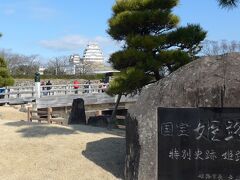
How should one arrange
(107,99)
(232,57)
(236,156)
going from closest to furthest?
(236,156)
(232,57)
(107,99)

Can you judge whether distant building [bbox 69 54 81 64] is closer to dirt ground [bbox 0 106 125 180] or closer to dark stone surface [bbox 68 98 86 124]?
dark stone surface [bbox 68 98 86 124]

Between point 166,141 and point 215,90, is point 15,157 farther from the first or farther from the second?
point 215,90

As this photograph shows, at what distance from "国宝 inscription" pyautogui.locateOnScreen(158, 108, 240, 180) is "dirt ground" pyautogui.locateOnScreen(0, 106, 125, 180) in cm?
147

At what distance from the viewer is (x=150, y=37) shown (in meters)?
14.4

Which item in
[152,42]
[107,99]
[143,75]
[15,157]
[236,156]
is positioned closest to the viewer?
[236,156]

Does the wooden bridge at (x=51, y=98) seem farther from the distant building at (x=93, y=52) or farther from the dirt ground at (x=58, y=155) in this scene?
the distant building at (x=93, y=52)

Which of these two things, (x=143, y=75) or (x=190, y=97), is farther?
(x=143, y=75)

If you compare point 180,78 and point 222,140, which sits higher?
point 180,78

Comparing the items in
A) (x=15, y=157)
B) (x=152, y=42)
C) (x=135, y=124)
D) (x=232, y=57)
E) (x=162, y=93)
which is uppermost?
(x=152, y=42)

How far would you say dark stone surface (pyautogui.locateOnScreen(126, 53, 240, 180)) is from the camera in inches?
268

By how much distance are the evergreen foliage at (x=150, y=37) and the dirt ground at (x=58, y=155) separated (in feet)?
10.6

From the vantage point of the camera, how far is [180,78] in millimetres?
7199

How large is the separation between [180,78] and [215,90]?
1.98 feet

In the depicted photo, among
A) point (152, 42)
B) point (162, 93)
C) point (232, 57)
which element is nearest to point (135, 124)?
point (162, 93)
